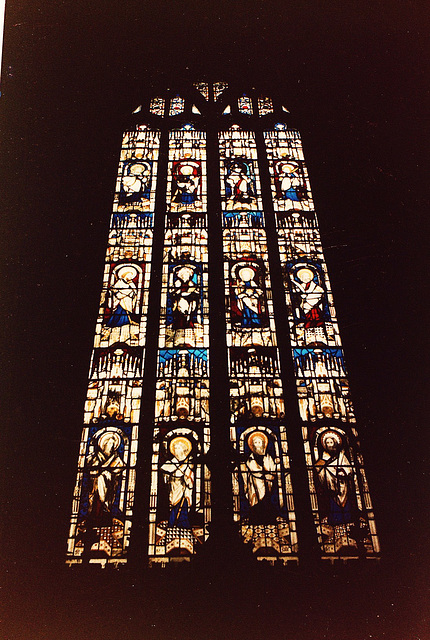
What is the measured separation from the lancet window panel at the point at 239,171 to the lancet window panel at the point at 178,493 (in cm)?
Result: 276

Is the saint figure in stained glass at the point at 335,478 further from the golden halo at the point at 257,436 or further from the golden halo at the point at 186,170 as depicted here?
the golden halo at the point at 186,170

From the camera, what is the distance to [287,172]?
663 cm

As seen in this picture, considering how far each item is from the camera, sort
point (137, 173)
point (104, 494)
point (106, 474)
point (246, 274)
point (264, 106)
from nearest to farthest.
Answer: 1. point (104, 494)
2. point (106, 474)
3. point (246, 274)
4. point (137, 173)
5. point (264, 106)

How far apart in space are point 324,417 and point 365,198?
2.36 meters

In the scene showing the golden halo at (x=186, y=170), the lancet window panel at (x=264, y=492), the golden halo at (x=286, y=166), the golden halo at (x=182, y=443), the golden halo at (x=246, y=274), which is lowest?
the lancet window panel at (x=264, y=492)

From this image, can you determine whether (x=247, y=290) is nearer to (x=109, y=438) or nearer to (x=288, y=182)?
(x=288, y=182)

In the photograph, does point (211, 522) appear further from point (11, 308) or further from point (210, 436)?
point (11, 308)

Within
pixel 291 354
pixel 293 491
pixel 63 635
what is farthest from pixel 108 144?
pixel 63 635

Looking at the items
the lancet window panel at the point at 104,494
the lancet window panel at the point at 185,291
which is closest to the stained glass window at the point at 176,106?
the lancet window panel at the point at 185,291

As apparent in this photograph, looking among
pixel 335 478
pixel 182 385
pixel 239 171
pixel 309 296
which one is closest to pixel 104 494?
pixel 182 385

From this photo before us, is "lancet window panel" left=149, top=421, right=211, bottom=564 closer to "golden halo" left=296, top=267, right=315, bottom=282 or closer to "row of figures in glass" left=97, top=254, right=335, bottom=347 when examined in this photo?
"row of figures in glass" left=97, top=254, right=335, bottom=347

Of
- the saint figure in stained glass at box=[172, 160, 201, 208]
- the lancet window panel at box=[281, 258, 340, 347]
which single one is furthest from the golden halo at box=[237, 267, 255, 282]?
the saint figure in stained glass at box=[172, 160, 201, 208]

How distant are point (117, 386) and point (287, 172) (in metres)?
→ 3.41

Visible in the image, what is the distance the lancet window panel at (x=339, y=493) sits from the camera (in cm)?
403
